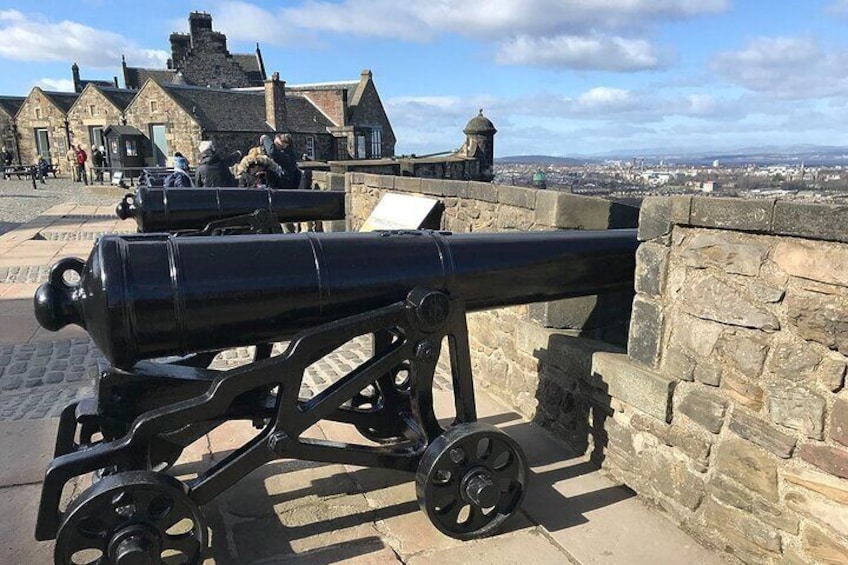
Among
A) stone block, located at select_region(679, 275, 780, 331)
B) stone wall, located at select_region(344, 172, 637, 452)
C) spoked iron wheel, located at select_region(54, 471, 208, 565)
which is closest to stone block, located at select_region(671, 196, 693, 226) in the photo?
stone block, located at select_region(679, 275, 780, 331)

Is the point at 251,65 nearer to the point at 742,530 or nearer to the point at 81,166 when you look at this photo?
the point at 81,166

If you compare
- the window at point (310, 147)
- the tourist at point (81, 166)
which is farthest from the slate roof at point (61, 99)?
the window at point (310, 147)

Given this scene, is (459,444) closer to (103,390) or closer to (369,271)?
(369,271)

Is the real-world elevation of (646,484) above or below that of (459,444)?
below

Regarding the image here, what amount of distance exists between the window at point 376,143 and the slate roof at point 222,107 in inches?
338

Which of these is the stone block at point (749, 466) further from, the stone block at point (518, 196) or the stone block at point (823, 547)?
the stone block at point (518, 196)

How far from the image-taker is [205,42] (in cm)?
4734

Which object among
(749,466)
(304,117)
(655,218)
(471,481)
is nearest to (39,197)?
(304,117)

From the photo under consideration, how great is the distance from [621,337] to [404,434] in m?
1.90

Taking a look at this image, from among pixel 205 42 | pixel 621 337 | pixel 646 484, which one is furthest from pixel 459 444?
Answer: pixel 205 42

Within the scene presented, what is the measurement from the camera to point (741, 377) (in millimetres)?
2715

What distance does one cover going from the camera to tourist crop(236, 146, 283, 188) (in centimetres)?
882

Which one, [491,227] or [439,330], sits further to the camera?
[491,227]

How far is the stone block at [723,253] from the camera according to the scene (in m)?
2.63
